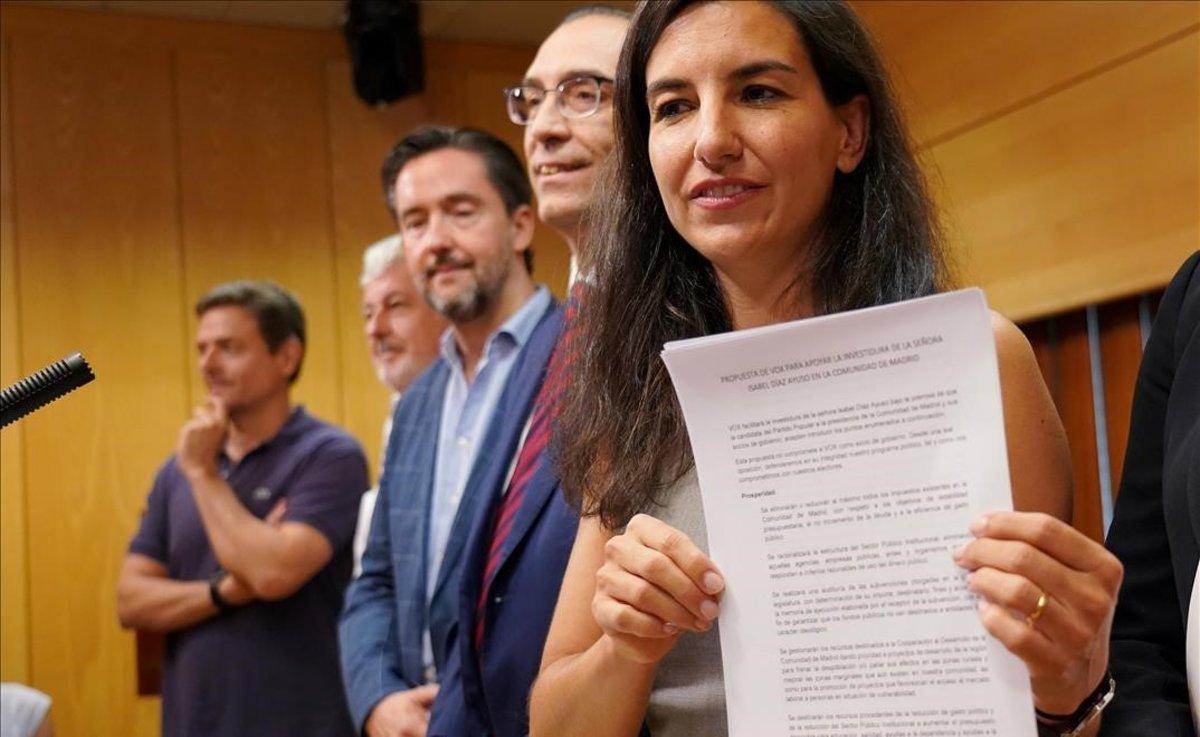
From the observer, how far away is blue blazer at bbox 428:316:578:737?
1.84 meters

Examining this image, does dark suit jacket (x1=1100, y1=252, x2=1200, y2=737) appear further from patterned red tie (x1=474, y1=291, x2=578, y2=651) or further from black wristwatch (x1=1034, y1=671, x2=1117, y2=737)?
patterned red tie (x1=474, y1=291, x2=578, y2=651)

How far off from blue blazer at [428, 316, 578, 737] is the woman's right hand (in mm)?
621

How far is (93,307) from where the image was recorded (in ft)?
Result: 17.6

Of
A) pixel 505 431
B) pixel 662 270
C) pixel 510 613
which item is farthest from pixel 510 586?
pixel 662 270

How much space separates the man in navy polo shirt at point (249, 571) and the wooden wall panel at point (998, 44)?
65.1 inches

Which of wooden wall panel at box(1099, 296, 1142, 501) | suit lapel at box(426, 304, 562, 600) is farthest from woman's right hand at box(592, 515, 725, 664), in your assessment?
wooden wall panel at box(1099, 296, 1142, 501)

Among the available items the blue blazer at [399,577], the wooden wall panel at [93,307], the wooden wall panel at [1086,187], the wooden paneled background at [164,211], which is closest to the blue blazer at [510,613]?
the blue blazer at [399,577]

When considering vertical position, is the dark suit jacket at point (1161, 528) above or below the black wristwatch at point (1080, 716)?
above

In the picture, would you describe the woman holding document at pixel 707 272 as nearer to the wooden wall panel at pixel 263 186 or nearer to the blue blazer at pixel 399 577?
the blue blazer at pixel 399 577

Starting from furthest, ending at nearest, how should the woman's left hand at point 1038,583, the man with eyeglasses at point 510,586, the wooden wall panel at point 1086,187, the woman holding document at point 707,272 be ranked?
1. the wooden wall panel at point 1086,187
2. the man with eyeglasses at point 510,586
3. the woman holding document at point 707,272
4. the woman's left hand at point 1038,583

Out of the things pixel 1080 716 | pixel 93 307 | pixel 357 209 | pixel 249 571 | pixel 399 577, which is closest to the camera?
pixel 1080 716

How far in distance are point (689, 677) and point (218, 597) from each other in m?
2.31

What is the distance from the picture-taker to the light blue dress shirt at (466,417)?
2512 mm

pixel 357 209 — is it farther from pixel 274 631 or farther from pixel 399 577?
pixel 399 577
